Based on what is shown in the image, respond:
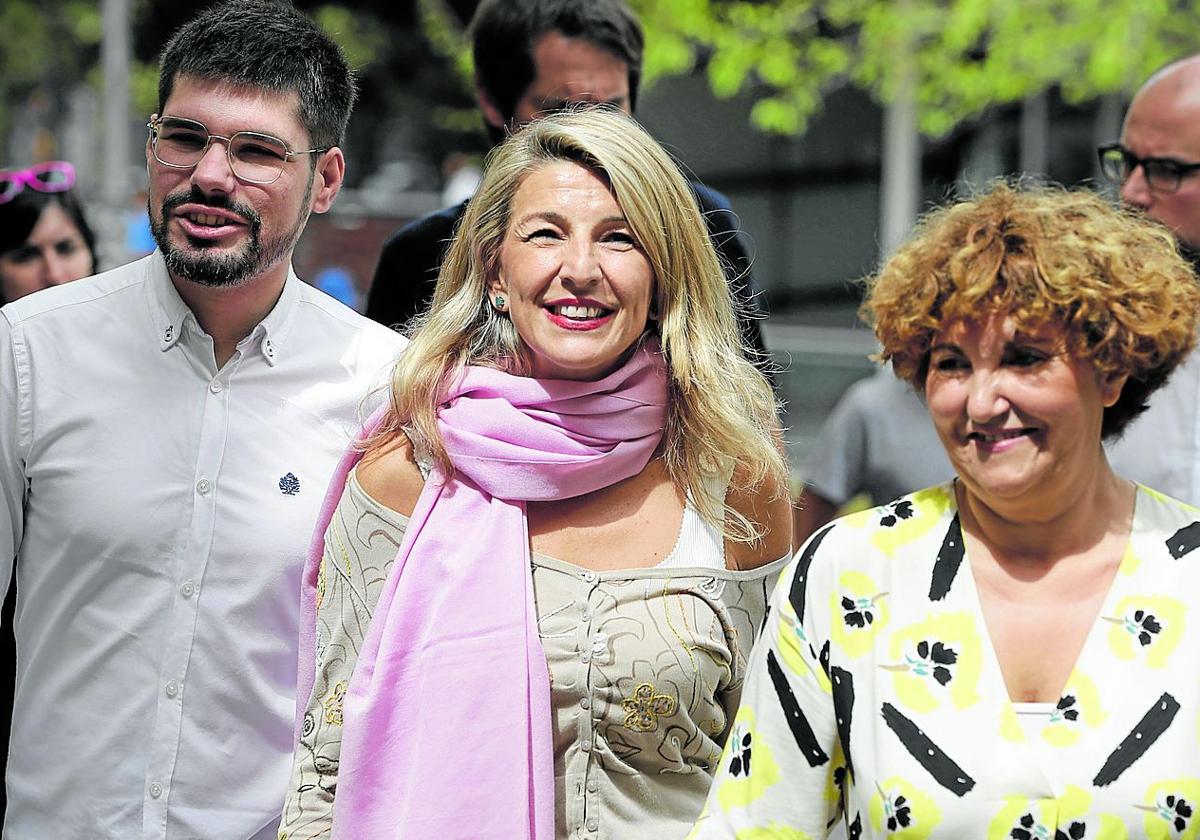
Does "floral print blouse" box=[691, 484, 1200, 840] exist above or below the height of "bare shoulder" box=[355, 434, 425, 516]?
below

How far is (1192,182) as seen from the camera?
390cm

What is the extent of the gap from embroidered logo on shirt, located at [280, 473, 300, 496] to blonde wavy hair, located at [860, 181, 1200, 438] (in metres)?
1.23

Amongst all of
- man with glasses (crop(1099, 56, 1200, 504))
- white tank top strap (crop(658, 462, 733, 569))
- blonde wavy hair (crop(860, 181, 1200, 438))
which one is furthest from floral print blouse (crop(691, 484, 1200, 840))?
man with glasses (crop(1099, 56, 1200, 504))

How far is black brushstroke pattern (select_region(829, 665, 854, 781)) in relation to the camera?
2418 mm

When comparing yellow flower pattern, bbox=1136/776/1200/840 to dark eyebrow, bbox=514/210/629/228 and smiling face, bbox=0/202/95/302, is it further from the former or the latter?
smiling face, bbox=0/202/95/302

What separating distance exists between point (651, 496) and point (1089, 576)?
88 centimetres

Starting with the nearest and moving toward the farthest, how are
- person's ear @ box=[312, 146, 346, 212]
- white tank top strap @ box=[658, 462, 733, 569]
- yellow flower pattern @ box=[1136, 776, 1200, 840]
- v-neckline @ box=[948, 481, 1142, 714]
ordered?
yellow flower pattern @ box=[1136, 776, 1200, 840] → v-neckline @ box=[948, 481, 1142, 714] → white tank top strap @ box=[658, 462, 733, 569] → person's ear @ box=[312, 146, 346, 212]

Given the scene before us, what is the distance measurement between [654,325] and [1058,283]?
0.99 meters

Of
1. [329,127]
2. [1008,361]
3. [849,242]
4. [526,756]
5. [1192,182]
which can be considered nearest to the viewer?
[1008,361]

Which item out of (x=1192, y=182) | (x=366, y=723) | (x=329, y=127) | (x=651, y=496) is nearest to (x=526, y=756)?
(x=366, y=723)

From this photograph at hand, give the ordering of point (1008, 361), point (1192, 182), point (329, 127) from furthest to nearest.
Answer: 1. point (1192, 182)
2. point (329, 127)
3. point (1008, 361)

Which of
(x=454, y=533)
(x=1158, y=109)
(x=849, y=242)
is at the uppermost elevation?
(x=1158, y=109)

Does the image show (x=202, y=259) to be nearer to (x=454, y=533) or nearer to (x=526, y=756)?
(x=454, y=533)

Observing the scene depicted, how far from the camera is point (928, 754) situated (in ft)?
7.66
